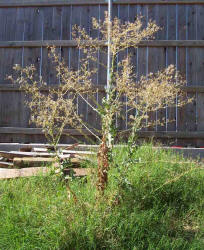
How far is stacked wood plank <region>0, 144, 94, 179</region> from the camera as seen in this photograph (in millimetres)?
3065

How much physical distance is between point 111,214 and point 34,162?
66.8 inches

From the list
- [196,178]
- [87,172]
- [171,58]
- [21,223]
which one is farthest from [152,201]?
[171,58]

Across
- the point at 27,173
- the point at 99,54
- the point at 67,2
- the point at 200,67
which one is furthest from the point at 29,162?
the point at 200,67

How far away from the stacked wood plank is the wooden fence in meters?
0.97

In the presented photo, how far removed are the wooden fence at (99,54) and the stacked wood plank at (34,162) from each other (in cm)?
97

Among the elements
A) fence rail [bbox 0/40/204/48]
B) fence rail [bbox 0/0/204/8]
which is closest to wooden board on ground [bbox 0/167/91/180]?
fence rail [bbox 0/40/204/48]

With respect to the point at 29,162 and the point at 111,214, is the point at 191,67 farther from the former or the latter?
the point at 111,214

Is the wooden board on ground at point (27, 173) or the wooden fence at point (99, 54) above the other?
the wooden fence at point (99, 54)

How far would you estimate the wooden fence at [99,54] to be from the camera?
464 cm

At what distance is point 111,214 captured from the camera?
6.61 feet

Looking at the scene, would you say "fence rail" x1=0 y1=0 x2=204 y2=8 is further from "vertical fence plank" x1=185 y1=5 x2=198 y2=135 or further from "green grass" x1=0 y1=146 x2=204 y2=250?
"green grass" x1=0 y1=146 x2=204 y2=250

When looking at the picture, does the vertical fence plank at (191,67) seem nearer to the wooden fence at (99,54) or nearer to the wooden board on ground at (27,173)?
the wooden fence at (99,54)

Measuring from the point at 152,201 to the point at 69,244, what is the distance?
87 cm

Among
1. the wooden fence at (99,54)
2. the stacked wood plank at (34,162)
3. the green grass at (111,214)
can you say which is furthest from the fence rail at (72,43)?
the green grass at (111,214)
